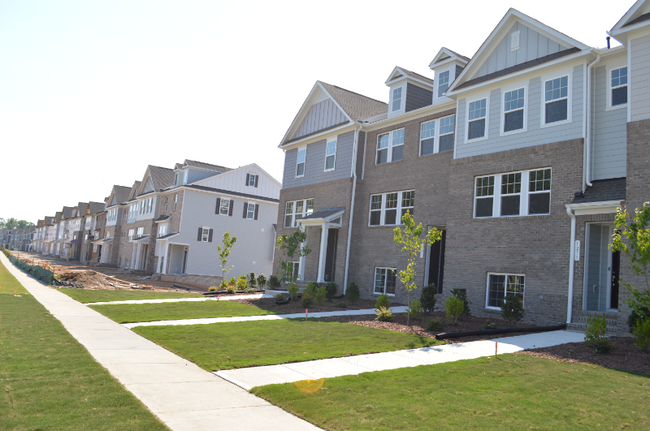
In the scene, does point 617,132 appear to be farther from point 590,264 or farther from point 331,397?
point 331,397

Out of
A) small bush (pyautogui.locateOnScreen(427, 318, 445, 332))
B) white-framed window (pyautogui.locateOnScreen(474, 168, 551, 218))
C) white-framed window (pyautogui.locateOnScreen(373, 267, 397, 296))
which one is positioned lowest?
small bush (pyautogui.locateOnScreen(427, 318, 445, 332))

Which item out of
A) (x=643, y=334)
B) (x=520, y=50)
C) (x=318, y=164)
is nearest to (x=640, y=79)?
(x=520, y=50)

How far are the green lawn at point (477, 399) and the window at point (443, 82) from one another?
15089 mm

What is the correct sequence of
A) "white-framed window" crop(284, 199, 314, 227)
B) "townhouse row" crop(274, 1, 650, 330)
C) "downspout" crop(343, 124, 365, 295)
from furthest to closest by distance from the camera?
"white-framed window" crop(284, 199, 314, 227), "downspout" crop(343, 124, 365, 295), "townhouse row" crop(274, 1, 650, 330)

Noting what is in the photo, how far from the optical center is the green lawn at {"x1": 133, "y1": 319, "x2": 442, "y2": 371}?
9734mm

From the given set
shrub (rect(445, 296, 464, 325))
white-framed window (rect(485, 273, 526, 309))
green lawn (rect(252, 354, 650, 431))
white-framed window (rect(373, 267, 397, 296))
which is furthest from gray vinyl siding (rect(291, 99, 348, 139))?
green lawn (rect(252, 354, 650, 431))

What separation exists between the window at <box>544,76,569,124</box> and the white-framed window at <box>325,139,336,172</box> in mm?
12327

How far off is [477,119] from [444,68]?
4.52 m

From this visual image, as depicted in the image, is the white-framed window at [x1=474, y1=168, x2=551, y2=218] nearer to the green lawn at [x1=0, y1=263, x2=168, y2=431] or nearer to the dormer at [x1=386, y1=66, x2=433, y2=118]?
the dormer at [x1=386, y1=66, x2=433, y2=118]

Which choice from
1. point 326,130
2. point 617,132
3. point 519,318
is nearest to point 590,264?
point 519,318

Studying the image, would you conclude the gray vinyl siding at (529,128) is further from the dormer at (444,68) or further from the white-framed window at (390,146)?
the white-framed window at (390,146)

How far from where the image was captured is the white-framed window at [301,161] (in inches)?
1142

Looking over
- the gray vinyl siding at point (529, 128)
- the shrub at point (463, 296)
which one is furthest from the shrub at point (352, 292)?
the gray vinyl siding at point (529, 128)

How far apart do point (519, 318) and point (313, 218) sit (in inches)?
473
